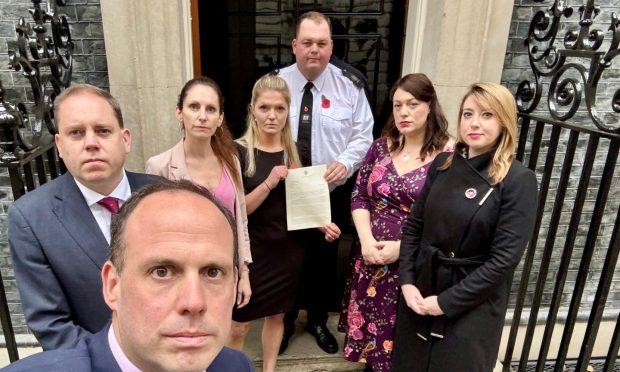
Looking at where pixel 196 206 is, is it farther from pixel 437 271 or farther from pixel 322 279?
pixel 322 279

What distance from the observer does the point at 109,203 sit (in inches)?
60.6

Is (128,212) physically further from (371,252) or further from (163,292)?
(371,252)

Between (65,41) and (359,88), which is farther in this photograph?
(359,88)

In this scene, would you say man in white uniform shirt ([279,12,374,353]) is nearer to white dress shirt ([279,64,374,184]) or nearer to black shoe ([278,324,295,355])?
white dress shirt ([279,64,374,184])

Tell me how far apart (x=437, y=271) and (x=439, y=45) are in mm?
1642

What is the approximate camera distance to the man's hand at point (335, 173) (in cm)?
250

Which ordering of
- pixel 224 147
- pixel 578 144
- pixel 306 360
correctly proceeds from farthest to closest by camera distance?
pixel 578 144 < pixel 306 360 < pixel 224 147

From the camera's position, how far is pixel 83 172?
148 cm

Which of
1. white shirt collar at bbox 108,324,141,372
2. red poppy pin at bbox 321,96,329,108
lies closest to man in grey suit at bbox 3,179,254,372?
white shirt collar at bbox 108,324,141,372

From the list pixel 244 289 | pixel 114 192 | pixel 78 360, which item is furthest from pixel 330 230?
pixel 78 360

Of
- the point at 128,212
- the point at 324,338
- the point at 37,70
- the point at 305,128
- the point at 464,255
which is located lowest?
the point at 324,338

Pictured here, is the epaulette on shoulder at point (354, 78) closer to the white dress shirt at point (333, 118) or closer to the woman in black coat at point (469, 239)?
the white dress shirt at point (333, 118)

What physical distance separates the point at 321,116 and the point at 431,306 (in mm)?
1368

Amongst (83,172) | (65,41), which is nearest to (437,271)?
(83,172)
